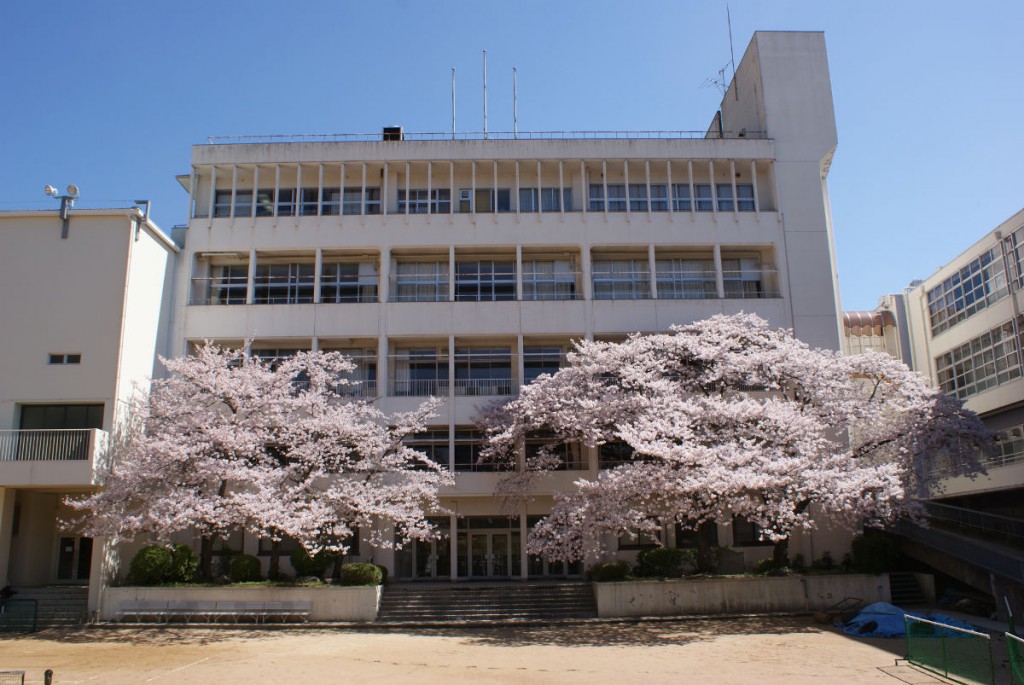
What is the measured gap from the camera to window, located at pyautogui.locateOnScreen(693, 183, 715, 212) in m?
34.5

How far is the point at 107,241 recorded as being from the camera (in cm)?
2844

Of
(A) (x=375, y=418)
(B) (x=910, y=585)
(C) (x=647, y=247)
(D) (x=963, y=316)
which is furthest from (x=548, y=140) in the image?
(B) (x=910, y=585)

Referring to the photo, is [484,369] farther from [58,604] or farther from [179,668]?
[179,668]

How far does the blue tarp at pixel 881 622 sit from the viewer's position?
68.1ft

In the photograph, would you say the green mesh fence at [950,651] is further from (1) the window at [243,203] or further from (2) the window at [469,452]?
(1) the window at [243,203]

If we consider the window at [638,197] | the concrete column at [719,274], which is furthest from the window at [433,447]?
the window at [638,197]

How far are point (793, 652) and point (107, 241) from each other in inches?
973

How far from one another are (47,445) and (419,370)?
12936 millimetres

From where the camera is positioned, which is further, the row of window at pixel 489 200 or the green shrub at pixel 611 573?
the row of window at pixel 489 200

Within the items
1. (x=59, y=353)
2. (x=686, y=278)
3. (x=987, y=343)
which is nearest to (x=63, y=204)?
(x=59, y=353)

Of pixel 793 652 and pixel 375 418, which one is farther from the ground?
pixel 375 418

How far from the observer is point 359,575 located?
25391 mm

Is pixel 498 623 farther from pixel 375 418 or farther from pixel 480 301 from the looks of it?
pixel 480 301

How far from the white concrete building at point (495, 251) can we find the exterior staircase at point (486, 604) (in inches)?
160
